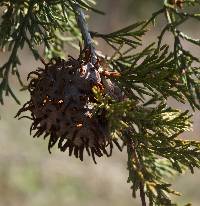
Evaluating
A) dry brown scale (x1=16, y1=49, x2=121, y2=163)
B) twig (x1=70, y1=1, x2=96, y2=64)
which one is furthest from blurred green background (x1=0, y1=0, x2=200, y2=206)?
dry brown scale (x1=16, y1=49, x2=121, y2=163)

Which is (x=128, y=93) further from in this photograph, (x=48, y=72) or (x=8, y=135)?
(x=8, y=135)

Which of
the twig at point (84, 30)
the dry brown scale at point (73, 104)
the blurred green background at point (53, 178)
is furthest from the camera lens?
the blurred green background at point (53, 178)

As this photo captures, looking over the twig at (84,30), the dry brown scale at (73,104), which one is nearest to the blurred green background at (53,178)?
the twig at (84,30)

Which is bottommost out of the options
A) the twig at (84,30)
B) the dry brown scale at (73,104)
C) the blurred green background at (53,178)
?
the dry brown scale at (73,104)

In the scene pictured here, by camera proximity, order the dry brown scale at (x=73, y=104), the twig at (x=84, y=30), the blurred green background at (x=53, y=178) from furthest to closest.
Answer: the blurred green background at (x=53, y=178) → the twig at (x=84, y=30) → the dry brown scale at (x=73, y=104)

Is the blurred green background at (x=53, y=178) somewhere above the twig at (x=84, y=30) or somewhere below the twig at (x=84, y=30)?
above

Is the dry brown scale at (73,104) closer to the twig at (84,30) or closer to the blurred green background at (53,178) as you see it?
the twig at (84,30)

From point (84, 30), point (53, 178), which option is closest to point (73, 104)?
point (84, 30)

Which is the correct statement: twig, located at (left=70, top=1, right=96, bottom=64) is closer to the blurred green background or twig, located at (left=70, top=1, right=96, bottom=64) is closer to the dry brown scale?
the dry brown scale
